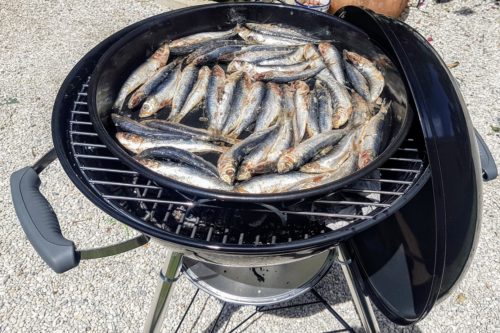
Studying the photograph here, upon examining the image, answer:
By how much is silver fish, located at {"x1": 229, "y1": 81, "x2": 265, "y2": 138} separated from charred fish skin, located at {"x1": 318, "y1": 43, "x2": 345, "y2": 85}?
1.70 ft

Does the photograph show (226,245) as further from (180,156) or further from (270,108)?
(270,108)

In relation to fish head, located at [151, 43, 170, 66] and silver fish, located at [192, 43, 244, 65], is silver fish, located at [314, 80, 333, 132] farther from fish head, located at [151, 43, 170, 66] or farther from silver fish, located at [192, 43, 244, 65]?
fish head, located at [151, 43, 170, 66]

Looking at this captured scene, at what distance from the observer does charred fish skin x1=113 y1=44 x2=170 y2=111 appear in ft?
8.09

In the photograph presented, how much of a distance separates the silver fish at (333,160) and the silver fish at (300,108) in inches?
8.7

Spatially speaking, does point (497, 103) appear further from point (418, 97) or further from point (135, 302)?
point (135, 302)

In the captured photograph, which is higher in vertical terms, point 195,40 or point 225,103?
point 195,40

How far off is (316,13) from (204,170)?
5.15 ft

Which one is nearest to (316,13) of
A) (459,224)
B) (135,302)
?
(459,224)

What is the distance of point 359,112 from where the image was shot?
7.91 ft

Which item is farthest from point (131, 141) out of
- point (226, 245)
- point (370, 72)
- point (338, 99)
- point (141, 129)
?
point (370, 72)

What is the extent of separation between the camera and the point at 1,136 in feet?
14.7

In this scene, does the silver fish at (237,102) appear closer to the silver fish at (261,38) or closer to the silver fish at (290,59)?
the silver fish at (290,59)

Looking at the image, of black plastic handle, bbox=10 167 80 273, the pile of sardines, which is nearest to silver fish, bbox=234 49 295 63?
the pile of sardines

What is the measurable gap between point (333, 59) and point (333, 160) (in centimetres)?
96
